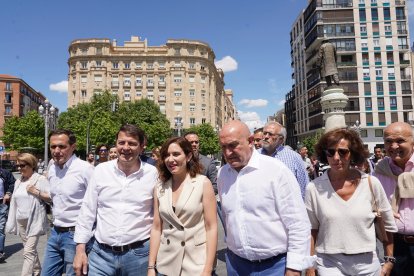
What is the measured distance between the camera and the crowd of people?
2404mm

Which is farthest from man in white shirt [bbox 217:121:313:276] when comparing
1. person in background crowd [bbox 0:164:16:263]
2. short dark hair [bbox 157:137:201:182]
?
person in background crowd [bbox 0:164:16:263]

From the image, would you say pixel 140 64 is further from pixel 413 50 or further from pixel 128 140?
pixel 128 140

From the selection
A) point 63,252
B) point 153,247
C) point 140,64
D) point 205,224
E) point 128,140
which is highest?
point 140,64

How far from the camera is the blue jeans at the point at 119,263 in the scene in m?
2.81

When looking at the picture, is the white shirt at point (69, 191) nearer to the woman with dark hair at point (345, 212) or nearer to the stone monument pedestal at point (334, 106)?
the woman with dark hair at point (345, 212)

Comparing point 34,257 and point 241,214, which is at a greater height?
point 241,214

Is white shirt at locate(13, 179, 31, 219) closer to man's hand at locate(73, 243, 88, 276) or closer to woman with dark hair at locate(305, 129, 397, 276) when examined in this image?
man's hand at locate(73, 243, 88, 276)

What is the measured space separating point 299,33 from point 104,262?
70444 millimetres

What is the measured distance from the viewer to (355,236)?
249 cm

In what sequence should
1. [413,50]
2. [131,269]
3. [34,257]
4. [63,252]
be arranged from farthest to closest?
[413,50]
[34,257]
[63,252]
[131,269]

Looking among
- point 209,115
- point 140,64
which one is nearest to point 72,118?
point 140,64

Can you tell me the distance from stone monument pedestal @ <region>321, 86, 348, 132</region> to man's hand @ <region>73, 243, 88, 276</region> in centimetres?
1275

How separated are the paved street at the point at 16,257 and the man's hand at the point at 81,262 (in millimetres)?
2604

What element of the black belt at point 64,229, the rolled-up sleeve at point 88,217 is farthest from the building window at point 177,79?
the rolled-up sleeve at point 88,217
